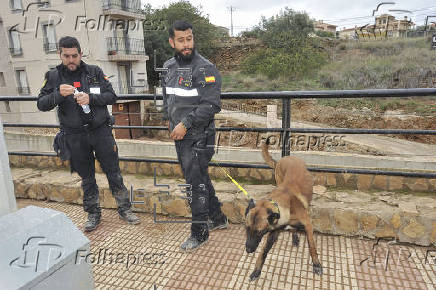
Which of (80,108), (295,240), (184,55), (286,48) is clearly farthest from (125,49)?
(295,240)

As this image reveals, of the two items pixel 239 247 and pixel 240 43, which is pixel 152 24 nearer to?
pixel 240 43

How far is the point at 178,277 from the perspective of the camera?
7.68ft

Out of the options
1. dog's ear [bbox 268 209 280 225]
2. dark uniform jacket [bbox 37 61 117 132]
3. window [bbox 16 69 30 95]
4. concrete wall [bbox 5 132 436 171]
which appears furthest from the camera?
window [bbox 16 69 30 95]

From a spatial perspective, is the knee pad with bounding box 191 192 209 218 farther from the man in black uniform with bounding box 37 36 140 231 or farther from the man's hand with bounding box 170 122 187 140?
the man in black uniform with bounding box 37 36 140 231

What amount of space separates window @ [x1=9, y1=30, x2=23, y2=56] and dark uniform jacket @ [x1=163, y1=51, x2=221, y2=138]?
22.7 meters

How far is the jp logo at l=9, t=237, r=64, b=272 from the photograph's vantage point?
110cm

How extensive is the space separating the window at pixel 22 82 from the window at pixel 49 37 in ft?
10.2

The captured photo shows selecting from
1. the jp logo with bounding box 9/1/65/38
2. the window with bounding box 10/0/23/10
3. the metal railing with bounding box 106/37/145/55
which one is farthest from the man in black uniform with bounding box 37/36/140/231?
the window with bounding box 10/0/23/10

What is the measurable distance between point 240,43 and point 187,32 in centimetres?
2877

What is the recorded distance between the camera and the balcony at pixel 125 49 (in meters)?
19.0

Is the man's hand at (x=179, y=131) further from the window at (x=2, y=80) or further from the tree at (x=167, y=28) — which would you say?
the window at (x=2, y=80)

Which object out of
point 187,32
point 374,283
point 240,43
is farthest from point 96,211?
point 240,43

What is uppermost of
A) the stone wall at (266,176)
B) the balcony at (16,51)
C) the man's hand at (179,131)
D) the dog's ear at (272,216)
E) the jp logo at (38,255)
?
the balcony at (16,51)

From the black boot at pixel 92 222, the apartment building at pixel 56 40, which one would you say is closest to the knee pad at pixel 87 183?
the black boot at pixel 92 222
